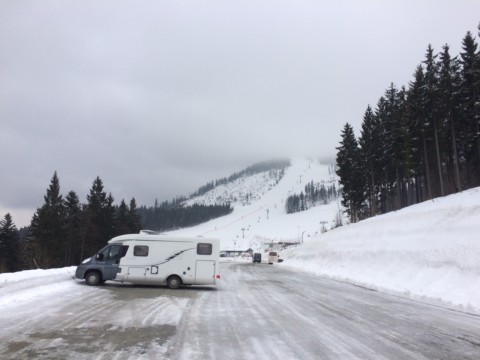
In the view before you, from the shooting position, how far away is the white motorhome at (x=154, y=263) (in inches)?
791

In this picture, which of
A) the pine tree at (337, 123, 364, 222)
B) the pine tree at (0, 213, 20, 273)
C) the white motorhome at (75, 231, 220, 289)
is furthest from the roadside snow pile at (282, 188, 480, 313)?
the pine tree at (0, 213, 20, 273)

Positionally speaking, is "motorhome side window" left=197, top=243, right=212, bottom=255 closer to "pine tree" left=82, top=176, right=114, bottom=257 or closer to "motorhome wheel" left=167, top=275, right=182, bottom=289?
"motorhome wheel" left=167, top=275, right=182, bottom=289

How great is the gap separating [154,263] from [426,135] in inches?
1587

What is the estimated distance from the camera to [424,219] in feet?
110

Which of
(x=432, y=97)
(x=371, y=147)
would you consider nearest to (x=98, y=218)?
(x=371, y=147)

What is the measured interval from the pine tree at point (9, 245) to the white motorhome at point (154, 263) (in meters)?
49.2

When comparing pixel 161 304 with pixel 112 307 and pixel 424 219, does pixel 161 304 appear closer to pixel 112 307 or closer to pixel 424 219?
pixel 112 307

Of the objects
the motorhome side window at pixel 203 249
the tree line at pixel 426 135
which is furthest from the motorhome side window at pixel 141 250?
the tree line at pixel 426 135

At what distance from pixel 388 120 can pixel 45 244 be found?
5388 cm

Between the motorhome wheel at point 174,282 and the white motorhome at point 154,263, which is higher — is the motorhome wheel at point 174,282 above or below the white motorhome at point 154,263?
below

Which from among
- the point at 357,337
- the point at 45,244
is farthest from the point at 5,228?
the point at 357,337

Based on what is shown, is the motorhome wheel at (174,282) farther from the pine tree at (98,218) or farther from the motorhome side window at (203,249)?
the pine tree at (98,218)

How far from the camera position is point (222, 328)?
9.62m

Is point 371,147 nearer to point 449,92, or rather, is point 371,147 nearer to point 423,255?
point 449,92
